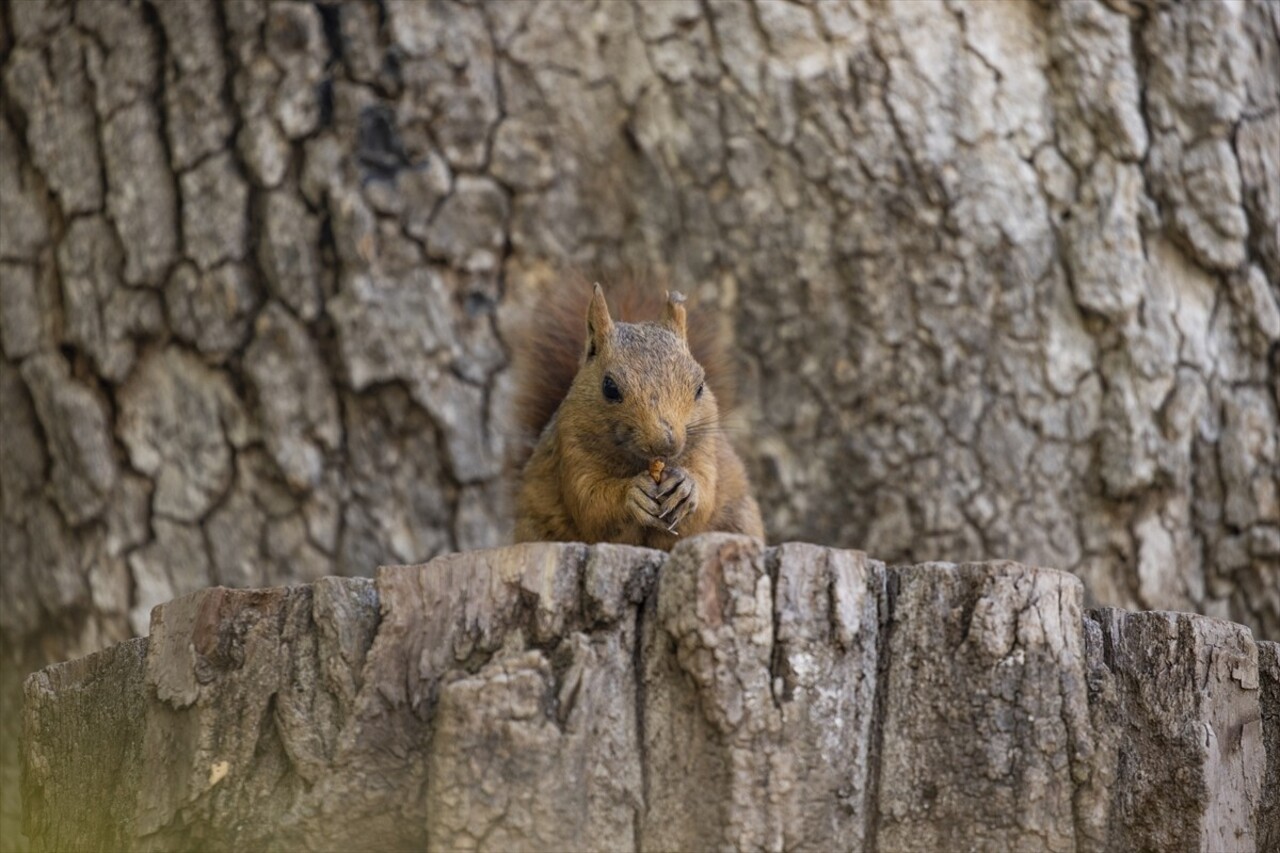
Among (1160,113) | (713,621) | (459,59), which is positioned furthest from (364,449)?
(1160,113)

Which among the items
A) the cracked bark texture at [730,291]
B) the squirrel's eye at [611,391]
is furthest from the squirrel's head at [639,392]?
the cracked bark texture at [730,291]

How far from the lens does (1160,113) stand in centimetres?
322

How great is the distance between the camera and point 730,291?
326cm

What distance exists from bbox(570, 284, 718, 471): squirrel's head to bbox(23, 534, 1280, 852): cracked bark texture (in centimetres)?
68

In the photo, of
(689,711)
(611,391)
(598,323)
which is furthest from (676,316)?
(689,711)

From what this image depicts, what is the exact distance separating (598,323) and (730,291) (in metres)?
0.69

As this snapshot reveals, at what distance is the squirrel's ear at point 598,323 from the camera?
8.61 ft

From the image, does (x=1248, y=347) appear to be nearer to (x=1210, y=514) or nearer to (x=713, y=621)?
(x=1210, y=514)

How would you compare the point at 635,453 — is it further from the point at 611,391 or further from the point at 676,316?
the point at 676,316

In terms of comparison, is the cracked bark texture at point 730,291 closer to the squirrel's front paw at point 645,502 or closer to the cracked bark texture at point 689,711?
the squirrel's front paw at point 645,502

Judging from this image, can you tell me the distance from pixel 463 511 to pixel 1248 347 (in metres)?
1.77

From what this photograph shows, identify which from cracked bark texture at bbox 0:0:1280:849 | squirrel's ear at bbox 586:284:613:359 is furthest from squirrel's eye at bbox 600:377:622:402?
cracked bark texture at bbox 0:0:1280:849

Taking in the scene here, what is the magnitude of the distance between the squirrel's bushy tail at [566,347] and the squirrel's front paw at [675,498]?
21.1 inches

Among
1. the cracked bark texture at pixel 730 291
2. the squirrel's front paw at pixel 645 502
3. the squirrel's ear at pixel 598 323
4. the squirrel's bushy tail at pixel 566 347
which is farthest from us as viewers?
the cracked bark texture at pixel 730 291
